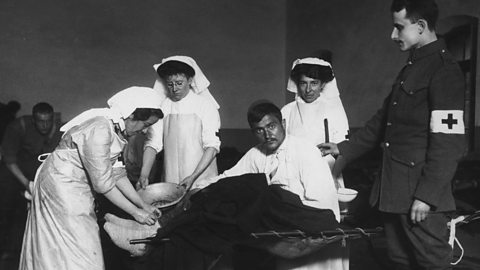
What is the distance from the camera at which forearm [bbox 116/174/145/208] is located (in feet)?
8.82

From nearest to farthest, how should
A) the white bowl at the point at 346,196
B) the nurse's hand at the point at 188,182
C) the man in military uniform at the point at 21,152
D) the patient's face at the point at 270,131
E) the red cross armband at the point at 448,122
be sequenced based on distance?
the red cross armband at the point at 448,122 < the patient's face at the point at 270,131 < the white bowl at the point at 346,196 < the nurse's hand at the point at 188,182 < the man in military uniform at the point at 21,152

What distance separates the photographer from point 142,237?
8.14ft

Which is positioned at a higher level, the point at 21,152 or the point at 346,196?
the point at 21,152

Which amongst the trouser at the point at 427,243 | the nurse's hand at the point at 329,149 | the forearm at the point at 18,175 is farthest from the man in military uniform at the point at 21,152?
the trouser at the point at 427,243

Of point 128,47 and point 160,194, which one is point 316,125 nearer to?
point 160,194

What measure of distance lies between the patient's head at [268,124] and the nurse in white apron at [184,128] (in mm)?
859

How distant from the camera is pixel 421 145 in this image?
7.41 ft

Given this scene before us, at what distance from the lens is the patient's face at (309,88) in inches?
141

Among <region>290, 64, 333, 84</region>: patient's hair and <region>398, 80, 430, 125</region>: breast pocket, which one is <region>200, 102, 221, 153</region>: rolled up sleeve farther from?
<region>398, 80, 430, 125</region>: breast pocket

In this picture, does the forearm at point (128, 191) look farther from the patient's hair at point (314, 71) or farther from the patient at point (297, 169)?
the patient's hair at point (314, 71)

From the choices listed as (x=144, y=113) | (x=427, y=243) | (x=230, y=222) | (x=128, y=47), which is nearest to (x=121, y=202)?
(x=144, y=113)

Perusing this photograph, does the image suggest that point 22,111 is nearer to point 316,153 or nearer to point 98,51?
point 98,51

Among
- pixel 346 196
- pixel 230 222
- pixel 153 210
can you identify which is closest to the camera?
pixel 230 222

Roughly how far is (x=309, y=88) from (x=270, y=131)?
0.78 m
